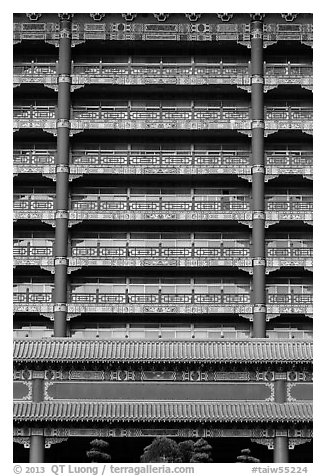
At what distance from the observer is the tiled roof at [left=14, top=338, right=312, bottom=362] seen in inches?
1190

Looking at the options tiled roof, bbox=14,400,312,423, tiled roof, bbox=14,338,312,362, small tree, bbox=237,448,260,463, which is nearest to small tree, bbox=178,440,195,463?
small tree, bbox=237,448,260,463

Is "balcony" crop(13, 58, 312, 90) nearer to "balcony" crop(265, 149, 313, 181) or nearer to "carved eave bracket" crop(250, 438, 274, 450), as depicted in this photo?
"balcony" crop(265, 149, 313, 181)

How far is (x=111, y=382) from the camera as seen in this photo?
30.5 meters

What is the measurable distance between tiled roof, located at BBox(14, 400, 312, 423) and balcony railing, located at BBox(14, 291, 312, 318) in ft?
17.2

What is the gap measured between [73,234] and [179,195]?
436 centimetres

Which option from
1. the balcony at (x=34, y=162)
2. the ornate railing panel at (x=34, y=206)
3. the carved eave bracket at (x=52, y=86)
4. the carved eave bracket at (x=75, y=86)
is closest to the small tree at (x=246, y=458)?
the ornate railing panel at (x=34, y=206)

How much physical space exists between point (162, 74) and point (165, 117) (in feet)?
5.37

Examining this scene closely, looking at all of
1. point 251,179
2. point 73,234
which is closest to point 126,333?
point 73,234

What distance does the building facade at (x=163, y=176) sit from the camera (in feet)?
115

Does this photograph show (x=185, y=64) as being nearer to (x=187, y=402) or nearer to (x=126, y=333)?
(x=126, y=333)

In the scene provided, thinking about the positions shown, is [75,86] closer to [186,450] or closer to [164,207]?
[164,207]

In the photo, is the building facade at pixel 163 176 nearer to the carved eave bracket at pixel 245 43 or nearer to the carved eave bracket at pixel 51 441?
the carved eave bracket at pixel 245 43

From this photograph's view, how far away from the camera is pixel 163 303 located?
35.2m

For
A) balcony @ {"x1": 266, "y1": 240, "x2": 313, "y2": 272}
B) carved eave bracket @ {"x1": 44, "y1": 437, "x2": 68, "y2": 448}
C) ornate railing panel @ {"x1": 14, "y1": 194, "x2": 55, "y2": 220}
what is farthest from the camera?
ornate railing panel @ {"x1": 14, "y1": 194, "x2": 55, "y2": 220}
